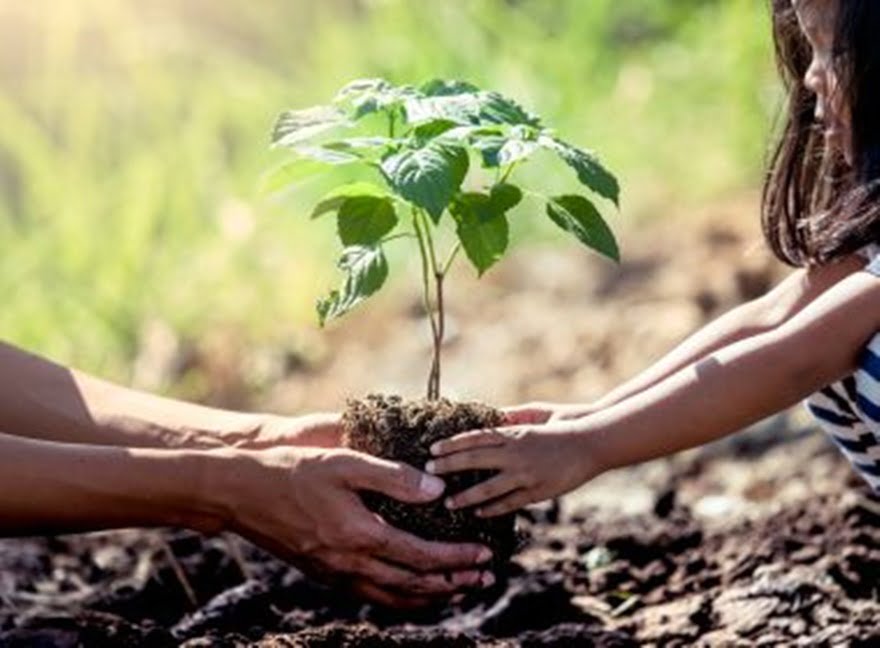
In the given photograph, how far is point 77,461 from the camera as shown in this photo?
290cm

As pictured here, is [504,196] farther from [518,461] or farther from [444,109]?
[518,461]

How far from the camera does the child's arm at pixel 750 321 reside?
3191 mm

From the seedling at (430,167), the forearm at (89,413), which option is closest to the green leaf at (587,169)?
the seedling at (430,167)

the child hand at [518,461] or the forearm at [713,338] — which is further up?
the forearm at [713,338]

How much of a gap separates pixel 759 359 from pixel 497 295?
3.28 m

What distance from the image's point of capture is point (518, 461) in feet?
9.16

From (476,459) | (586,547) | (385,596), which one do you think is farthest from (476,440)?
(586,547)

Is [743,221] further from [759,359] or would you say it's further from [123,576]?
[759,359]

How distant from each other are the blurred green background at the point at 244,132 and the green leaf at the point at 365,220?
2.94 meters

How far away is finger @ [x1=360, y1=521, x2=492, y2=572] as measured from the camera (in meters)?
2.83

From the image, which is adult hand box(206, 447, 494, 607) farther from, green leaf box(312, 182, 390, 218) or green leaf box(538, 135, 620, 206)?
green leaf box(538, 135, 620, 206)

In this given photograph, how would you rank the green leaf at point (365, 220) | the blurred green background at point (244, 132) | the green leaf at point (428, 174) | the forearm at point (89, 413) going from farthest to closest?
1. the blurred green background at point (244, 132)
2. the forearm at point (89, 413)
3. the green leaf at point (365, 220)
4. the green leaf at point (428, 174)

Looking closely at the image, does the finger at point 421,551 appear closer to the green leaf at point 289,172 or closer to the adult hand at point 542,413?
the adult hand at point 542,413

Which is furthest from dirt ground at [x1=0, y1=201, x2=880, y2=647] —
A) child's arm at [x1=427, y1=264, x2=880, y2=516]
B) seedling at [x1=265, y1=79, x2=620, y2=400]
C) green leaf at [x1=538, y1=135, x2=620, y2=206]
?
green leaf at [x1=538, y1=135, x2=620, y2=206]
